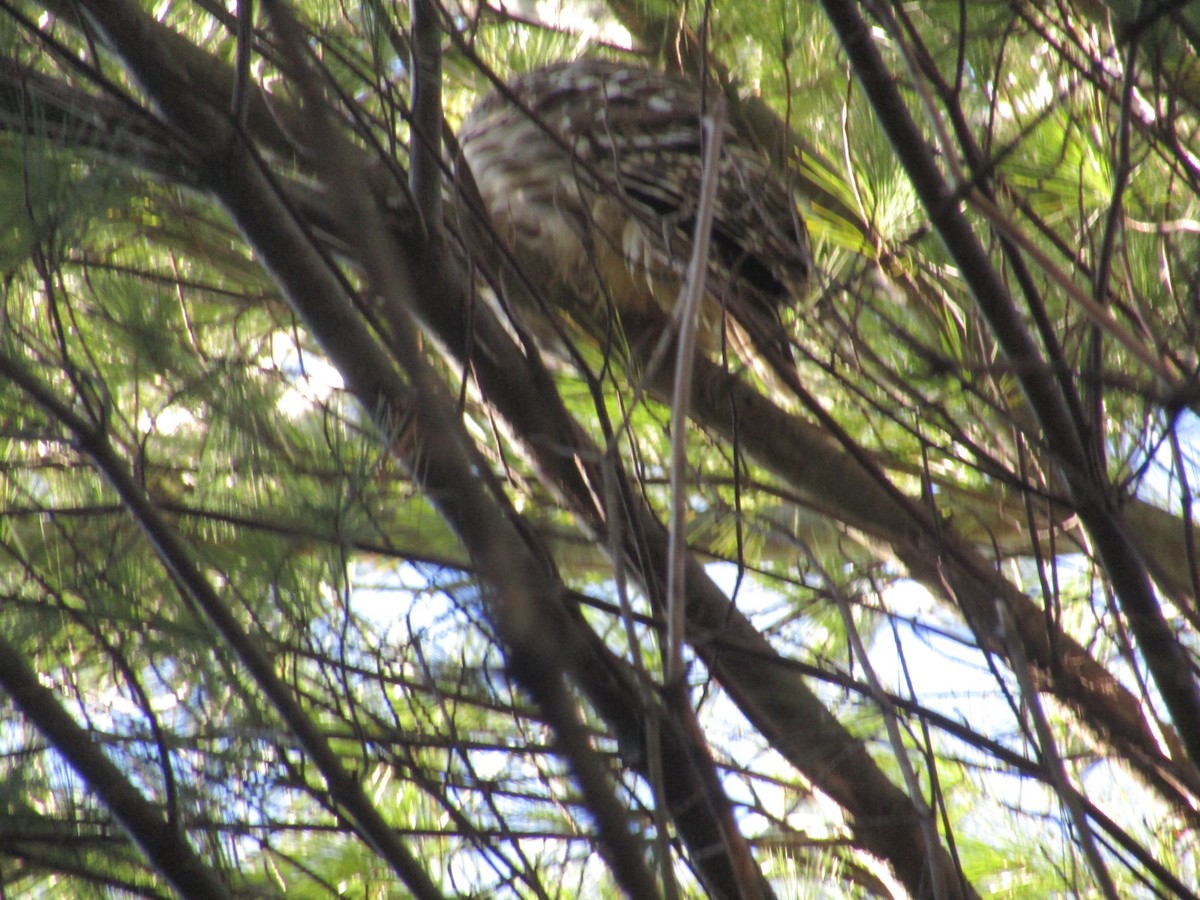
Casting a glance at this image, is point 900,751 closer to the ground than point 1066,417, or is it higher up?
closer to the ground

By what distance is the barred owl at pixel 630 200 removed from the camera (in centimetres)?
144

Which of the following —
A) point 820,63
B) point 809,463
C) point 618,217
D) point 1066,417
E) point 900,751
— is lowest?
point 900,751

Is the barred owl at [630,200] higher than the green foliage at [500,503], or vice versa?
the barred owl at [630,200]

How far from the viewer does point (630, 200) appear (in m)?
1.35

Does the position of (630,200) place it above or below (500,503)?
above

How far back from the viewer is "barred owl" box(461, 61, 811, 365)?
144cm

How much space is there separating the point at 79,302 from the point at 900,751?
0.88 m

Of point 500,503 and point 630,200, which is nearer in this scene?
point 500,503

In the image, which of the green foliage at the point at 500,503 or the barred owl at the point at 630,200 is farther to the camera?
the barred owl at the point at 630,200

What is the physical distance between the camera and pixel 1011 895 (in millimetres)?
1642

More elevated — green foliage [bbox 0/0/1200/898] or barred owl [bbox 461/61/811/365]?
barred owl [bbox 461/61/811/365]

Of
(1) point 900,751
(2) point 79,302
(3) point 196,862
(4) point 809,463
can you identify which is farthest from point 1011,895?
(2) point 79,302

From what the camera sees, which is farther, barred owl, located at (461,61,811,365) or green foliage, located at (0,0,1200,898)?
barred owl, located at (461,61,811,365)

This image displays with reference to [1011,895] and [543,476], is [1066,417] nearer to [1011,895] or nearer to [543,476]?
[543,476]
